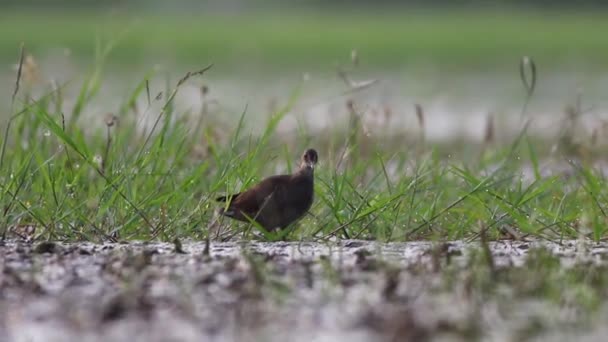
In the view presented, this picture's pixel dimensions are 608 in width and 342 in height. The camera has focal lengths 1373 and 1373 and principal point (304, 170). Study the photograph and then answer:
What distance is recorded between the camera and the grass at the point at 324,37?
23.4 m

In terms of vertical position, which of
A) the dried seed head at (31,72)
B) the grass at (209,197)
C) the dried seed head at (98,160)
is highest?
the dried seed head at (31,72)

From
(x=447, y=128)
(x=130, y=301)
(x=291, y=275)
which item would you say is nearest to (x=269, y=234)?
(x=291, y=275)

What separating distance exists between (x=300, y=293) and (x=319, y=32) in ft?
81.9

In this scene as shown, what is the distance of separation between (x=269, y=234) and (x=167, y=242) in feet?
1.37

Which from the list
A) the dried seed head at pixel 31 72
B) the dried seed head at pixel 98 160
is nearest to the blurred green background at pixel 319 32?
the dried seed head at pixel 31 72

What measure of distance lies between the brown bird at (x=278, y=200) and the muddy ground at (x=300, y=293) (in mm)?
264

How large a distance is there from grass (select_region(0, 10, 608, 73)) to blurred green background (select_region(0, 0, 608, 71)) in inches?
1.0

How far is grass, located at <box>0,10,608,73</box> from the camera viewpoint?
23391mm

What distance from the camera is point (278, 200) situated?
18.5 ft

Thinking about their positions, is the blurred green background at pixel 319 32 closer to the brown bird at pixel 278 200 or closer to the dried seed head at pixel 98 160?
the dried seed head at pixel 98 160

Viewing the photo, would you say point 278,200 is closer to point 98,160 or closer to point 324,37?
point 98,160

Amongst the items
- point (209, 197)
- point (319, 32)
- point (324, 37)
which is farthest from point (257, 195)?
point (319, 32)

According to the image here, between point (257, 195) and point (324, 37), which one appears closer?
point (257, 195)

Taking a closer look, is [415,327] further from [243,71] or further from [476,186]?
[243,71]
